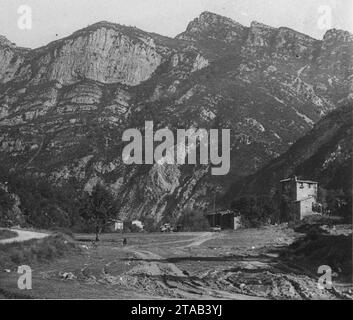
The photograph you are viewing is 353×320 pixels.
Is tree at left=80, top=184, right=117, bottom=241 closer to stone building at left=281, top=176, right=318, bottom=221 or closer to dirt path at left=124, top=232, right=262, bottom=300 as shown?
stone building at left=281, top=176, right=318, bottom=221

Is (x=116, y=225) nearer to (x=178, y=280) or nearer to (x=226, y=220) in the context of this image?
(x=226, y=220)

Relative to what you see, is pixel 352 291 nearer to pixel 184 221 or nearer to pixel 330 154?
pixel 184 221

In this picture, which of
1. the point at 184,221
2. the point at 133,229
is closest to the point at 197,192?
the point at 133,229

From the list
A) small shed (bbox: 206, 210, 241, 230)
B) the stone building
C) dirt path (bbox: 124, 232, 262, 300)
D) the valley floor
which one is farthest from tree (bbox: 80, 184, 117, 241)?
dirt path (bbox: 124, 232, 262, 300)

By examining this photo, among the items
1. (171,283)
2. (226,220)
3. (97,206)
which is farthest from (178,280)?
(226,220)

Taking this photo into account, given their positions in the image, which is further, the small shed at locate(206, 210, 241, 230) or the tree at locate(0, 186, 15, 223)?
the tree at locate(0, 186, 15, 223)

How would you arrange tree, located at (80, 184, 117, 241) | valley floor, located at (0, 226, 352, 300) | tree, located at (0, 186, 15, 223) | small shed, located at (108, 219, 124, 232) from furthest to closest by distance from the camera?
small shed, located at (108, 219, 124, 232)
tree, located at (0, 186, 15, 223)
tree, located at (80, 184, 117, 241)
valley floor, located at (0, 226, 352, 300)

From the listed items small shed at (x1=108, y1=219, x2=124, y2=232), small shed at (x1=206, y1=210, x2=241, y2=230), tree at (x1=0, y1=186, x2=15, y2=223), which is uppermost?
tree at (x1=0, y1=186, x2=15, y2=223)
